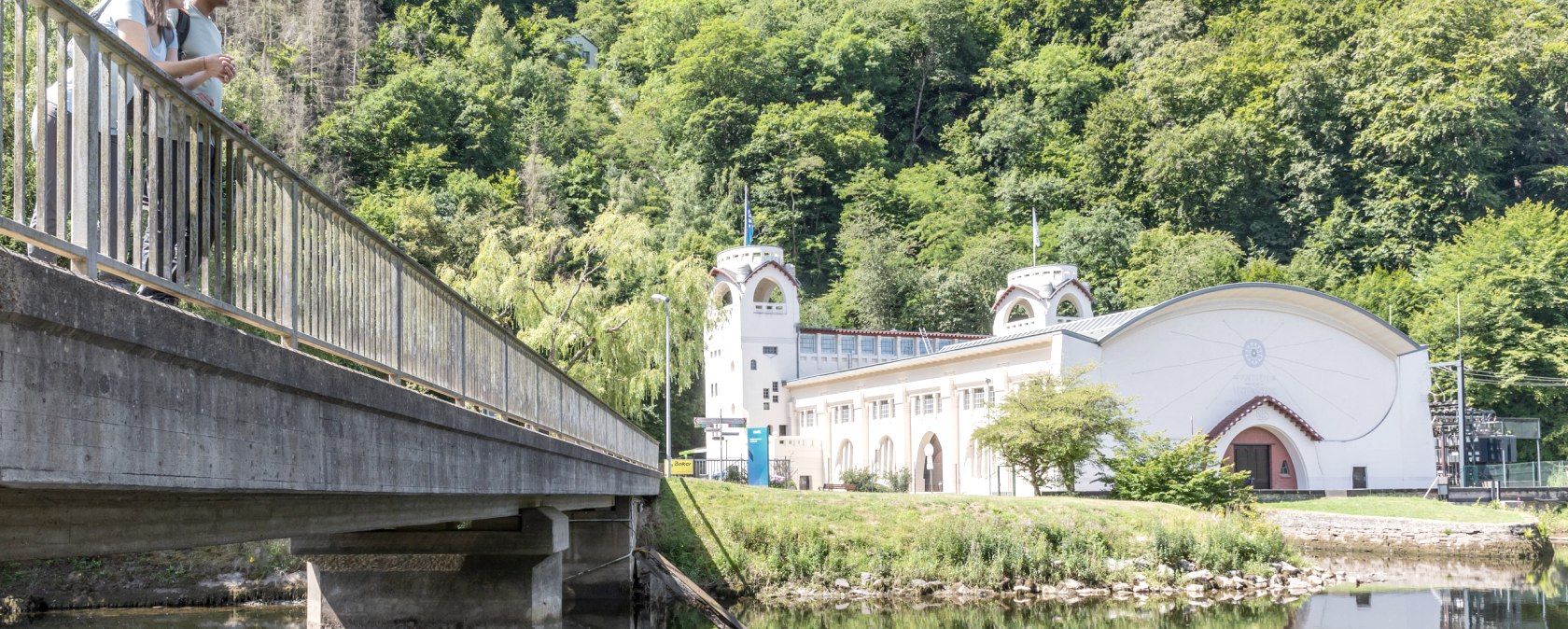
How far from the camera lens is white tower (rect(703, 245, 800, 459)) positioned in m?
62.1

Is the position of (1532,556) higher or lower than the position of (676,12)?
lower

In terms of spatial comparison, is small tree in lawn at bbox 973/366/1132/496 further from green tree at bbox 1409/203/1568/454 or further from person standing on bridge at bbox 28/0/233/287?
person standing on bridge at bbox 28/0/233/287

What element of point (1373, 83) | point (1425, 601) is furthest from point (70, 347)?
point (1373, 83)

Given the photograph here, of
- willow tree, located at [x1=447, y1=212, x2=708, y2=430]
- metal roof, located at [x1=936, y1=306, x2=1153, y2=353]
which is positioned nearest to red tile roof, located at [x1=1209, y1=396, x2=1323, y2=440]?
metal roof, located at [x1=936, y1=306, x2=1153, y2=353]

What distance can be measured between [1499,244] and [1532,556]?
30576 mm

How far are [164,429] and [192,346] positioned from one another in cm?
35

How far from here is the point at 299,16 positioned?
82.6m

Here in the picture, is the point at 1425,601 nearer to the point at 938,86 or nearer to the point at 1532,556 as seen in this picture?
the point at 1532,556

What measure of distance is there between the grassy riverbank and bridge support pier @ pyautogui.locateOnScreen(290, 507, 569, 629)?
1205 centimetres

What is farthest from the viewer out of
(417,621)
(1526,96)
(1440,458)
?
(1526,96)

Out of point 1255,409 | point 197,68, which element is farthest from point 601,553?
point 1255,409

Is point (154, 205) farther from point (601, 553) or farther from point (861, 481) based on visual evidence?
point (861, 481)

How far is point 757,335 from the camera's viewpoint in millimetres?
62469

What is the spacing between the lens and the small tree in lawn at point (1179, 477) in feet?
126
